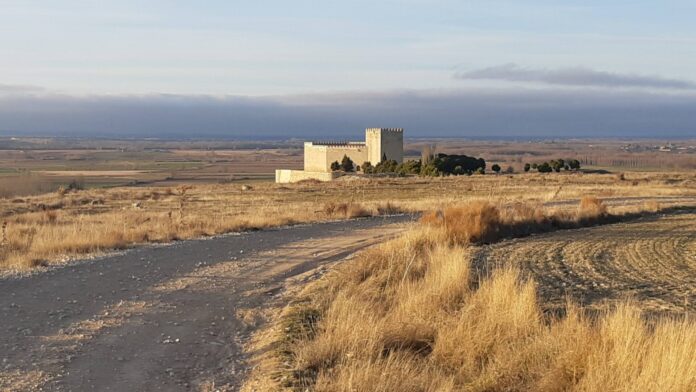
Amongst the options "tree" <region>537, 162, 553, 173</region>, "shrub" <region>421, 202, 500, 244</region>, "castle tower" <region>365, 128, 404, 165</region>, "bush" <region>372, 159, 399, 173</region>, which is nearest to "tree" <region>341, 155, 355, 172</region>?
"castle tower" <region>365, 128, 404, 165</region>

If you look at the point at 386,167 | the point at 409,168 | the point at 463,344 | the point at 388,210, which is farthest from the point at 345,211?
the point at 386,167

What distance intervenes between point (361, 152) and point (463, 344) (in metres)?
78.4

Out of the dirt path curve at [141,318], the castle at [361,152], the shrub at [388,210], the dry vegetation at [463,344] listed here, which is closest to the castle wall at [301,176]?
the castle at [361,152]

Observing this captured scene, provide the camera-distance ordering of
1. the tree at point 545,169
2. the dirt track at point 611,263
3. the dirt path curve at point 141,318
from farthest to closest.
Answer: the tree at point 545,169, the dirt track at point 611,263, the dirt path curve at point 141,318

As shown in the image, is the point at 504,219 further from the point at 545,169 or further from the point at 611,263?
the point at 545,169

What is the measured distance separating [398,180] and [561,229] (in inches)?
1384

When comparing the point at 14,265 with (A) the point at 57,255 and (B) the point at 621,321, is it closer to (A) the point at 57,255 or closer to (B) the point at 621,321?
(A) the point at 57,255

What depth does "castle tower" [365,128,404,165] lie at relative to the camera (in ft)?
275

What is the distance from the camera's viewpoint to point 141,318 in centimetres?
1016

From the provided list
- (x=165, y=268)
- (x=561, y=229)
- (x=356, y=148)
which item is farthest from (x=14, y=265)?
(x=356, y=148)

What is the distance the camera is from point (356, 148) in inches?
3393

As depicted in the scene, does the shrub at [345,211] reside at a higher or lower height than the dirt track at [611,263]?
lower

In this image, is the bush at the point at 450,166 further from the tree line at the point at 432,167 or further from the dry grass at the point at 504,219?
the dry grass at the point at 504,219

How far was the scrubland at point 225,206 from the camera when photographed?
18.1 meters
